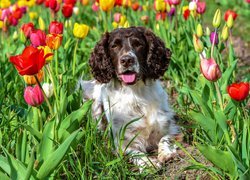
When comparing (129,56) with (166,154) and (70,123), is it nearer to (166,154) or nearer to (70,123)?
(166,154)

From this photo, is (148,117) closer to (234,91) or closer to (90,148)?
(90,148)

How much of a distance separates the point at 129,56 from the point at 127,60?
0.04 metres

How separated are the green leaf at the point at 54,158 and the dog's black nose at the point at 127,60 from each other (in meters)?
1.47

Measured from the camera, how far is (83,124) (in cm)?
464

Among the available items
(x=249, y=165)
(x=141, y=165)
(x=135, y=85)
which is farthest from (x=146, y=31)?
(x=249, y=165)

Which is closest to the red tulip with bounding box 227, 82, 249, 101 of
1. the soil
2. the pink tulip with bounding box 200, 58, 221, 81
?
the pink tulip with bounding box 200, 58, 221, 81

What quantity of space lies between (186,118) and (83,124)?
0.87m

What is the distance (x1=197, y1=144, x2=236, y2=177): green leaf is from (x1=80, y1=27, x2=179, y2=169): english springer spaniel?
1.14 meters

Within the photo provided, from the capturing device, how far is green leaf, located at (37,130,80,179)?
9.83 ft

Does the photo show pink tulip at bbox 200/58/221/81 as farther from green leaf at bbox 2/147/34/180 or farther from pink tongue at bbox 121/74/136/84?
pink tongue at bbox 121/74/136/84

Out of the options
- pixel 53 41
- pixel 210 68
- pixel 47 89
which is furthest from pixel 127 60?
pixel 210 68

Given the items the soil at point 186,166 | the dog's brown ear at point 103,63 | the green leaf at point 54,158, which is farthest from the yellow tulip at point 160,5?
the green leaf at point 54,158

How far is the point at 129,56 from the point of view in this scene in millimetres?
4395

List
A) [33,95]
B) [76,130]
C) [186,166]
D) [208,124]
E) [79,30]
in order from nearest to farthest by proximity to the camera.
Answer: [76,130] → [33,95] → [208,124] → [186,166] → [79,30]
